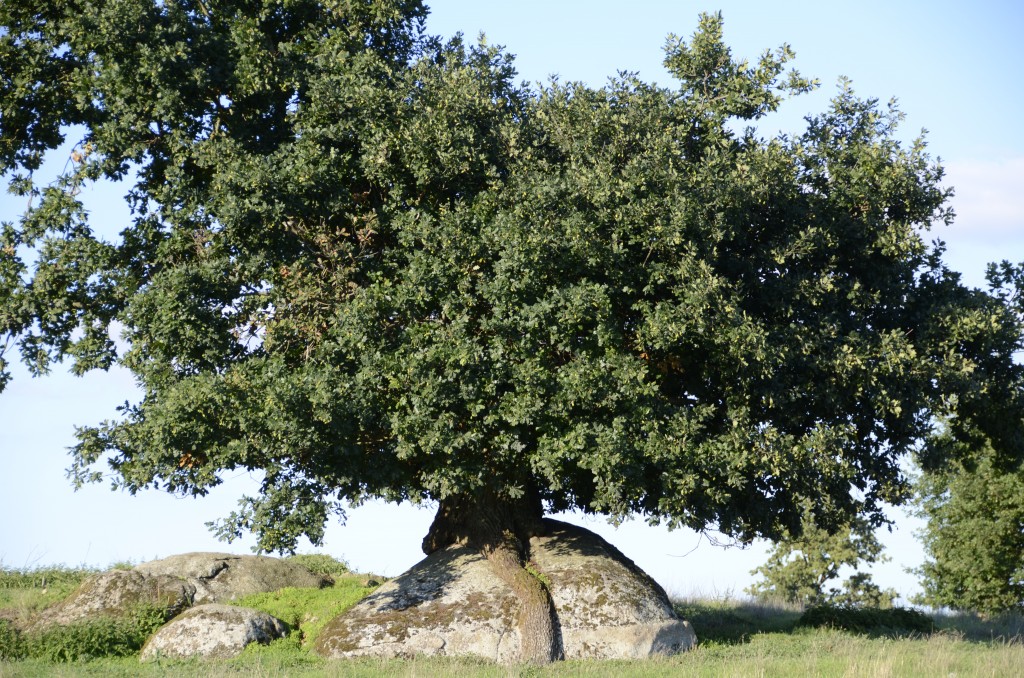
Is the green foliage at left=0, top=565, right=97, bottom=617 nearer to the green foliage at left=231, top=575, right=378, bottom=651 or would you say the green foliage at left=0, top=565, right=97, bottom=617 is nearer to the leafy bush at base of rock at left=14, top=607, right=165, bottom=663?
the leafy bush at base of rock at left=14, top=607, right=165, bottom=663

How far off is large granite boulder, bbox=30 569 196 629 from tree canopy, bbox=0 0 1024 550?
626 centimetres

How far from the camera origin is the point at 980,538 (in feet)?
152

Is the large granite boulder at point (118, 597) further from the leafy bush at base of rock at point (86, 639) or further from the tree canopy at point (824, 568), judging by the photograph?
the tree canopy at point (824, 568)

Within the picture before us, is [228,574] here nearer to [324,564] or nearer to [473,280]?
[324,564]

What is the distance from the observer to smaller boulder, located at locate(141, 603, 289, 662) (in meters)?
25.2

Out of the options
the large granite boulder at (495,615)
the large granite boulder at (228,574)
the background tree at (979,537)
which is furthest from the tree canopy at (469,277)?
the background tree at (979,537)

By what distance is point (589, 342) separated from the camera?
2264 centimetres

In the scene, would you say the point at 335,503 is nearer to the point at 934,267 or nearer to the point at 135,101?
the point at 135,101

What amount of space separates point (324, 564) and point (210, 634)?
12732 millimetres

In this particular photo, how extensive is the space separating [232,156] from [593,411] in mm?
11029

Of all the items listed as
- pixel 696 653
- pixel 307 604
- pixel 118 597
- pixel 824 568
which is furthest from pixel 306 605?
pixel 824 568

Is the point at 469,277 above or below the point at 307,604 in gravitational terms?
above

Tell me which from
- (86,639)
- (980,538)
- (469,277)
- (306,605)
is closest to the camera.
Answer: (469,277)

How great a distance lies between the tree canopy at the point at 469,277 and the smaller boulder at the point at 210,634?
4329 mm
